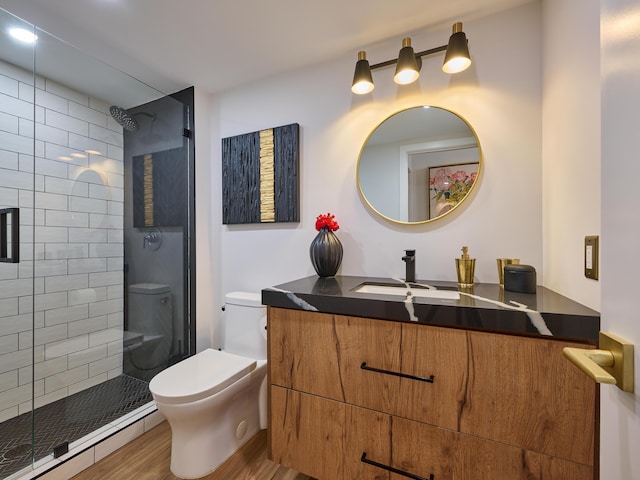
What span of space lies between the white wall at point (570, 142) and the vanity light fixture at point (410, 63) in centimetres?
35

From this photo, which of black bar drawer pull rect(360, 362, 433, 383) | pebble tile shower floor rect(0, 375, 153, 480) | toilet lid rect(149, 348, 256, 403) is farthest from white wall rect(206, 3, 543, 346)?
pebble tile shower floor rect(0, 375, 153, 480)

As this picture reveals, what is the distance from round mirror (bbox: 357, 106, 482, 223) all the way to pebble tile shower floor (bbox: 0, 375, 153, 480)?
6.54 ft

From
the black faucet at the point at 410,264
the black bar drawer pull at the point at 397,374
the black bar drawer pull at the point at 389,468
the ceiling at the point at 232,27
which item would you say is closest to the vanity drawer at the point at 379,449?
the black bar drawer pull at the point at 389,468

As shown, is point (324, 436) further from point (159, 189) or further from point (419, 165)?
point (159, 189)

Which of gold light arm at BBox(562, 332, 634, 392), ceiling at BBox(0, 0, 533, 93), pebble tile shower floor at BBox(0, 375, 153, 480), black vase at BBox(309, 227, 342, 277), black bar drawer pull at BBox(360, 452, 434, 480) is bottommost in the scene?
pebble tile shower floor at BBox(0, 375, 153, 480)

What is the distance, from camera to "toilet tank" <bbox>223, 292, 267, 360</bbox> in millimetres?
1720

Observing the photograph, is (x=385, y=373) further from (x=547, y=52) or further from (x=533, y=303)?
(x=547, y=52)

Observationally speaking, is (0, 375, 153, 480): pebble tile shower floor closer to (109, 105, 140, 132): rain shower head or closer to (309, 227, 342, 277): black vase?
(309, 227, 342, 277): black vase

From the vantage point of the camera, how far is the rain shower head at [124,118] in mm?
1981

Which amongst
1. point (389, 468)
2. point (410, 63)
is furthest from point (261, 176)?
point (389, 468)

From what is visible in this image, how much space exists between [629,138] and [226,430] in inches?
72.5

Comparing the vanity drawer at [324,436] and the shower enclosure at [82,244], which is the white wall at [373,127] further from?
the vanity drawer at [324,436]

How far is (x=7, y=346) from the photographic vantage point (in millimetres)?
1603

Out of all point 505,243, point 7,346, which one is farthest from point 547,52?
point 7,346
